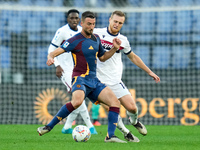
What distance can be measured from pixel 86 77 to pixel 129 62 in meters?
9.38

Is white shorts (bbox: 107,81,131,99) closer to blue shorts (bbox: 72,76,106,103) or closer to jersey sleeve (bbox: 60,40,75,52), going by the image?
blue shorts (bbox: 72,76,106,103)

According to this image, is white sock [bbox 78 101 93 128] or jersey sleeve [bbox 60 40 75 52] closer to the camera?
jersey sleeve [bbox 60 40 75 52]

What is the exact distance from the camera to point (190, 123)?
1134 cm

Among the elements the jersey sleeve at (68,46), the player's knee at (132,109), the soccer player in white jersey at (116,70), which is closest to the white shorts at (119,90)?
the soccer player in white jersey at (116,70)

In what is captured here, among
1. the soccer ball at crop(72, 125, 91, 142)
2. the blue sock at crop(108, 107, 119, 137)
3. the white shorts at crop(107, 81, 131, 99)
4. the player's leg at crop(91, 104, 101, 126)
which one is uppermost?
the white shorts at crop(107, 81, 131, 99)

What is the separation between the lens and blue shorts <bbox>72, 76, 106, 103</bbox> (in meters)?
5.80

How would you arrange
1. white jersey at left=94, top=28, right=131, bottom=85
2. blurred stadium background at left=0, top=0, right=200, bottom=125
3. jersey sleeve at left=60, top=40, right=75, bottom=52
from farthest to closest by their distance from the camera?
1. blurred stadium background at left=0, top=0, right=200, bottom=125
2. white jersey at left=94, top=28, right=131, bottom=85
3. jersey sleeve at left=60, top=40, right=75, bottom=52

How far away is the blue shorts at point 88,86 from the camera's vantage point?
19.0 ft

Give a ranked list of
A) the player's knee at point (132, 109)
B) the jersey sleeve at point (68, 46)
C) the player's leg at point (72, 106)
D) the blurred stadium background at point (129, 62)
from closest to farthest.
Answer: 1. the player's leg at point (72, 106)
2. the jersey sleeve at point (68, 46)
3. the player's knee at point (132, 109)
4. the blurred stadium background at point (129, 62)

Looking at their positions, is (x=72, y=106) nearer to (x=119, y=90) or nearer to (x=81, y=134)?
(x=81, y=134)

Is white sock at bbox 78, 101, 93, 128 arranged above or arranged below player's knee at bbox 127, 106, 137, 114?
below

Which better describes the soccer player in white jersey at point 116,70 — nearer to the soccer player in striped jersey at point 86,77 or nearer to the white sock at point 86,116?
the soccer player in striped jersey at point 86,77

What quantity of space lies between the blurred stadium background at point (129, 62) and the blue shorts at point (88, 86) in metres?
5.48

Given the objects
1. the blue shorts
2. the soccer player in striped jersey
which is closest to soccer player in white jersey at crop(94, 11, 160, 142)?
the soccer player in striped jersey
